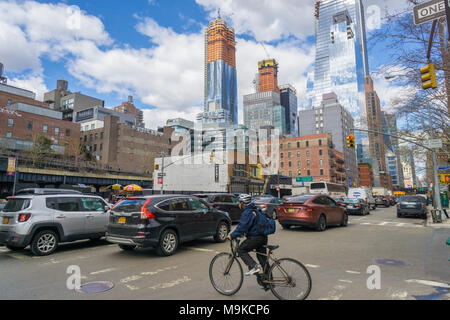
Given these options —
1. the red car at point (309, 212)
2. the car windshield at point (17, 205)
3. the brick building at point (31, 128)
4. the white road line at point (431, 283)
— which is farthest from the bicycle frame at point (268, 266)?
the brick building at point (31, 128)

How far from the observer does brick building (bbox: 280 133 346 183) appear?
3327 inches

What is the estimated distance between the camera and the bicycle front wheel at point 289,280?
4250mm

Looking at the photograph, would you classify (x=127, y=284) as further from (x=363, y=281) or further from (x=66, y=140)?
(x=66, y=140)

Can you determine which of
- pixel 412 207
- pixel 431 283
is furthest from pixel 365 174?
pixel 431 283

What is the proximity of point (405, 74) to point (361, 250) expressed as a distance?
6.99 metres

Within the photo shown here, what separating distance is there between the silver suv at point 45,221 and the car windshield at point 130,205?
65.3 inches

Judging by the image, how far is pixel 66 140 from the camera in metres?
76.8

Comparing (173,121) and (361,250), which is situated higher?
(173,121)

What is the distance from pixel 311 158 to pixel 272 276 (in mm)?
86115

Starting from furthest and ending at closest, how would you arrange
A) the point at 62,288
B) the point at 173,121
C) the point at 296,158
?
the point at 173,121
the point at 296,158
the point at 62,288

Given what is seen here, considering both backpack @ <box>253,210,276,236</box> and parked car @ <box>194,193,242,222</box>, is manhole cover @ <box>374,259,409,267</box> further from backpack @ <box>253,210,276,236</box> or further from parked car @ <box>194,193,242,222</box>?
parked car @ <box>194,193,242,222</box>

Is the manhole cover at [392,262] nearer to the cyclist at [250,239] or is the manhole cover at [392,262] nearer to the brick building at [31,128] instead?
the cyclist at [250,239]

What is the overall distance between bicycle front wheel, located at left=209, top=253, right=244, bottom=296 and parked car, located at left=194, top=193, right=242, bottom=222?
8878mm
